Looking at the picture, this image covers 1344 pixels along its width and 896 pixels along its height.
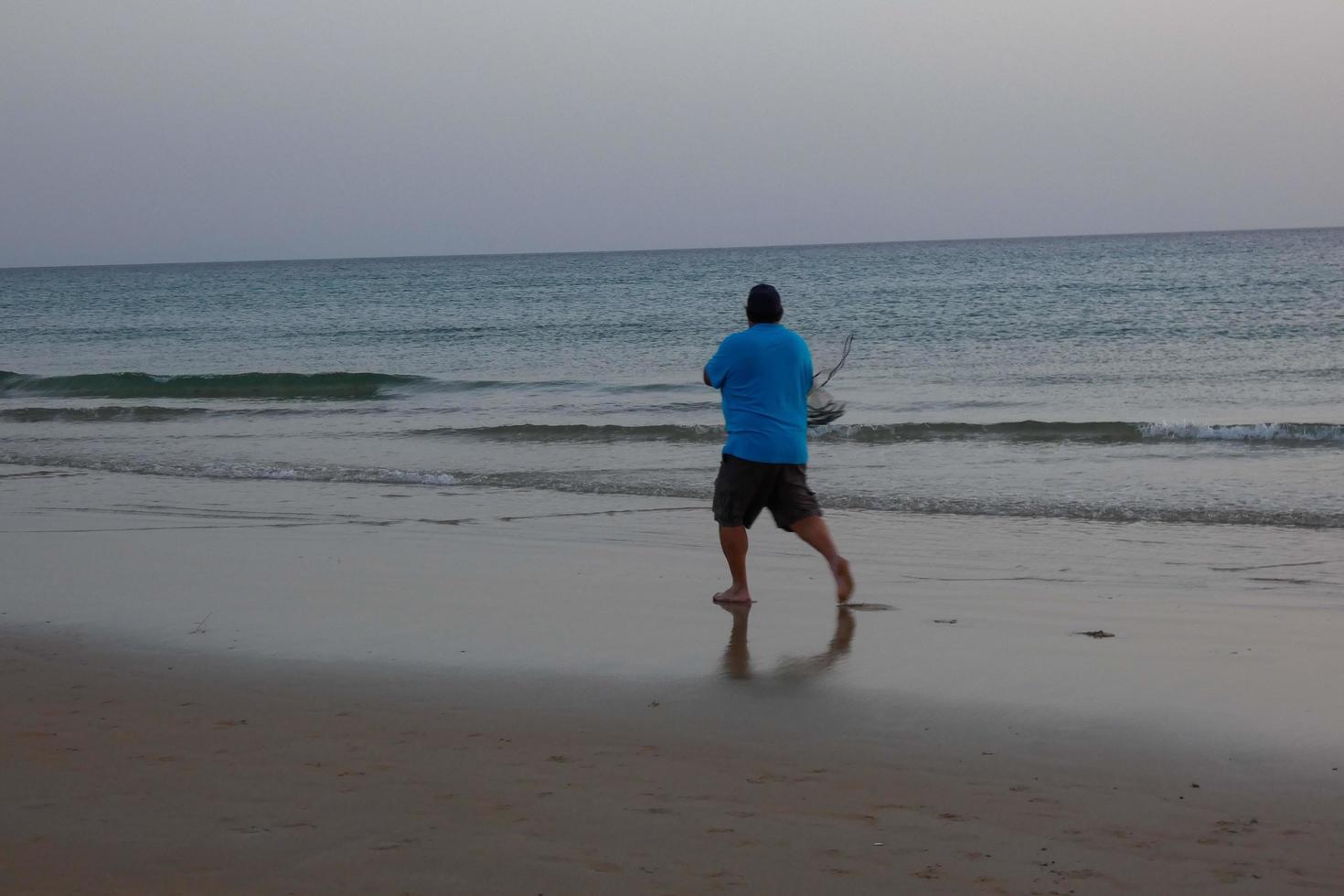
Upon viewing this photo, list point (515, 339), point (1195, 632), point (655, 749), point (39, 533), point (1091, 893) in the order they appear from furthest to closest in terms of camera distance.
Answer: point (515, 339) → point (39, 533) → point (1195, 632) → point (655, 749) → point (1091, 893)

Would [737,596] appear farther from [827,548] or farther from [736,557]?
[827,548]

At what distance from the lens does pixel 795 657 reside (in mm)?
4992

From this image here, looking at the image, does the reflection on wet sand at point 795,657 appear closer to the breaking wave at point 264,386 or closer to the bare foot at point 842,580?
the bare foot at point 842,580

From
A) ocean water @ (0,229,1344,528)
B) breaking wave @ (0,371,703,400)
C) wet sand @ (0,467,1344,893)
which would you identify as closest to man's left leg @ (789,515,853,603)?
wet sand @ (0,467,1344,893)

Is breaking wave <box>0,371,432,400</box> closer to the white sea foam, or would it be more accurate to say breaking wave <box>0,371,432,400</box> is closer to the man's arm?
the white sea foam

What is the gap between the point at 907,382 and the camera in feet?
59.7

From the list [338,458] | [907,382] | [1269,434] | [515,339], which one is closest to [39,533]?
[338,458]

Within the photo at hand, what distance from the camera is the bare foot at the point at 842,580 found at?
582 cm

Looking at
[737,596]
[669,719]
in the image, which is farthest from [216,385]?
[669,719]

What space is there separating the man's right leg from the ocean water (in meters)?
3.15

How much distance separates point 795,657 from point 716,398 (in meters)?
12.3

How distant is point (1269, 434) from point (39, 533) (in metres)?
10.2

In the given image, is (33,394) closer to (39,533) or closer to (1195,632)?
(39,533)

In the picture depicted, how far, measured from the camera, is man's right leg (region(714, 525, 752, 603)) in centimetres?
588
